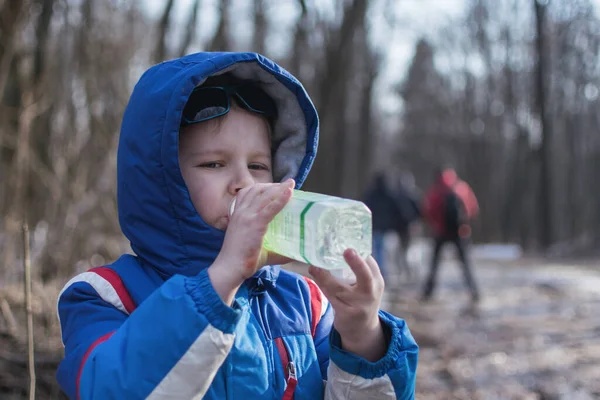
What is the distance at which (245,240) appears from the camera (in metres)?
1.29

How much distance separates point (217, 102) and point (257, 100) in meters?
0.17

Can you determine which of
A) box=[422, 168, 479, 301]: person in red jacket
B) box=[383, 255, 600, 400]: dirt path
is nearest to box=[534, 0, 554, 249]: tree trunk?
box=[383, 255, 600, 400]: dirt path

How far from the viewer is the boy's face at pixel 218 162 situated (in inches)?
62.5

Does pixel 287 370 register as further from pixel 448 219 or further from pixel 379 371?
pixel 448 219

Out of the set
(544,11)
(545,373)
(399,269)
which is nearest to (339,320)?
(545,373)

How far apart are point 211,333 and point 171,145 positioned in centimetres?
52

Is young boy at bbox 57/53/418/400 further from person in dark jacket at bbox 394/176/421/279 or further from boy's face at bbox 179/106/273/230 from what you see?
person in dark jacket at bbox 394/176/421/279

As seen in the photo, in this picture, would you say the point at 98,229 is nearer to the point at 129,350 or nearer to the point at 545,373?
the point at 545,373

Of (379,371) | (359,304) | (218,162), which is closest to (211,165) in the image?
(218,162)

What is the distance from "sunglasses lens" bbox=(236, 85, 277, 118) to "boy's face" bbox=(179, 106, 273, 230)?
0.08 m

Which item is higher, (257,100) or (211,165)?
(257,100)

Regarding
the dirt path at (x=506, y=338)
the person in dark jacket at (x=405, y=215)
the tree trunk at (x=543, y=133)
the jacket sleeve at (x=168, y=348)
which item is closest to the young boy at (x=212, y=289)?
the jacket sleeve at (x=168, y=348)

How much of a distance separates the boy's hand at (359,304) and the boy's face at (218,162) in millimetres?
344

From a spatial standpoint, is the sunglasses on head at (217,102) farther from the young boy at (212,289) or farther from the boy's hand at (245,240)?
the boy's hand at (245,240)
